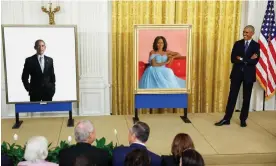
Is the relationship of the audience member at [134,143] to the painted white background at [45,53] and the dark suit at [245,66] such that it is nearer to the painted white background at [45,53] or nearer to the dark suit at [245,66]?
the dark suit at [245,66]

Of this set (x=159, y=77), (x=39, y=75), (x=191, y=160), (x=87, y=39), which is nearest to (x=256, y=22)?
(x=159, y=77)

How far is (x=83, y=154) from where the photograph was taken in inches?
105

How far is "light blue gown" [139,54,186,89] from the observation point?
6316 mm

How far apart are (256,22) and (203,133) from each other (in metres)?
2.71

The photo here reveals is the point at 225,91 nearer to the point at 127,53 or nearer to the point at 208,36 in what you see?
the point at 208,36

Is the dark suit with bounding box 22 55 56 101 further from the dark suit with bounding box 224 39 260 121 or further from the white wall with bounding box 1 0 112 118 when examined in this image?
the dark suit with bounding box 224 39 260 121

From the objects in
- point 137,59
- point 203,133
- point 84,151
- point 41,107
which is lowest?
point 203,133

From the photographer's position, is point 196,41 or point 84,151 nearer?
point 84,151

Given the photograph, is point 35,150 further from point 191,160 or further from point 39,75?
point 39,75

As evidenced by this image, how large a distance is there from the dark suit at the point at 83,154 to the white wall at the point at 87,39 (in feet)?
13.8

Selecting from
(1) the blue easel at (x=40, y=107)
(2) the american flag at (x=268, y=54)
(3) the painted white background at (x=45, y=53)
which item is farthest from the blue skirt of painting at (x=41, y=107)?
(2) the american flag at (x=268, y=54)

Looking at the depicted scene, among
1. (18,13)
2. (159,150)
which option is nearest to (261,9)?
(159,150)

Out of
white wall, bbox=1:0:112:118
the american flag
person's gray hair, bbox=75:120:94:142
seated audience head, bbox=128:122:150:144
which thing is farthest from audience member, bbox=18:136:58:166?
the american flag

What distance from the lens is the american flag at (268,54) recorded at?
6.95 meters
